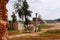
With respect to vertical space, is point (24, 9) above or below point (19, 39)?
above

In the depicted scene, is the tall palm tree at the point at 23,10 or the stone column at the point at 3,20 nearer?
the stone column at the point at 3,20

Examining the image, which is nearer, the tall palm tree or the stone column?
the stone column

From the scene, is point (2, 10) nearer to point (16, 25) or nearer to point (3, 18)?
Result: point (3, 18)

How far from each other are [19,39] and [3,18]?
27627mm

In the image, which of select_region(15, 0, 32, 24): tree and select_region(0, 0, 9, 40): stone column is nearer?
select_region(0, 0, 9, 40): stone column

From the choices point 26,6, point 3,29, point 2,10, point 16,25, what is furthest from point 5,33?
point 26,6

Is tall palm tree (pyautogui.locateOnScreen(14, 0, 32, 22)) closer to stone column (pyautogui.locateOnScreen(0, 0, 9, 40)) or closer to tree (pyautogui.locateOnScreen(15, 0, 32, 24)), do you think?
tree (pyautogui.locateOnScreen(15, 0, 32, 24))

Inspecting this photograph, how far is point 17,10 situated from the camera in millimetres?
67312

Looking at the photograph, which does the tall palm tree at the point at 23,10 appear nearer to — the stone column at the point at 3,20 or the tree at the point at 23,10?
the tree at the point at 23,10

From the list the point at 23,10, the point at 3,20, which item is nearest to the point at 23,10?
→ the point at 23,10

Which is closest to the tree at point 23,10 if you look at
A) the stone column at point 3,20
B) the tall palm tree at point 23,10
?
the tall palm tree at point 23,10

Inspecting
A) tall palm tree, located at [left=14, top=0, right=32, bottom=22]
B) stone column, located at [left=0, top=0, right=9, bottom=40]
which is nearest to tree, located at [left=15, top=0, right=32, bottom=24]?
tall palm tree, located at [left=14, top=0, right=32, bottom=22]

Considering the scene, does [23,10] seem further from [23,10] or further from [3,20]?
[3,20]

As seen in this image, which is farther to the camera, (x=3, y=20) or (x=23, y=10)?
(x=23, y=10)
